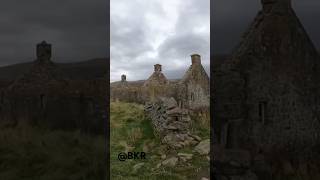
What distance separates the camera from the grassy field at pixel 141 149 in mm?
9883

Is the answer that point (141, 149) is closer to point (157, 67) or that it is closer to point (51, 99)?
point (51, 99)

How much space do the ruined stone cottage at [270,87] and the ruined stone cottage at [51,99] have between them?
348cm

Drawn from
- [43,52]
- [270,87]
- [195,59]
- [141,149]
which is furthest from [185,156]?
[195,59]

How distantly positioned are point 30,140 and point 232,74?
529 centimetres

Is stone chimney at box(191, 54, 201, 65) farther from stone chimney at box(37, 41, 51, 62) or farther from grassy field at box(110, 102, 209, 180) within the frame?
stone chimney at box(37, 41, 51, 62)

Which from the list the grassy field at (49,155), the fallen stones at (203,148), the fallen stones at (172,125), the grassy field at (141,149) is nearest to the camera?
the grassy field at (49,155)

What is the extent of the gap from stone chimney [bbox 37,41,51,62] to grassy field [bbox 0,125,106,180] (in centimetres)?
254

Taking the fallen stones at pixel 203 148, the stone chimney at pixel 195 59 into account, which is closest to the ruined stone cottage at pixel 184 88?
the stone chimney at pixel 195 59

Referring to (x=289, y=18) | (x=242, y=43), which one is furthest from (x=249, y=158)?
(x=289, y=18)

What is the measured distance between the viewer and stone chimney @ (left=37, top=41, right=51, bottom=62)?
11635mm

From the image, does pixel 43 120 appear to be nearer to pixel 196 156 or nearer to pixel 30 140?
pixel 30 140

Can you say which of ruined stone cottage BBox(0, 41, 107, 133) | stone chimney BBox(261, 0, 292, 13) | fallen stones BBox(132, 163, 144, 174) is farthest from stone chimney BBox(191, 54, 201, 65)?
fallen stones BBox(132, 163, 144, 174)

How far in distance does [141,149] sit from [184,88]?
7584mm

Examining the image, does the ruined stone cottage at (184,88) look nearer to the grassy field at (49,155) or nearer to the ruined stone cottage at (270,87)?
the ruined stone cottage at (270,87)
